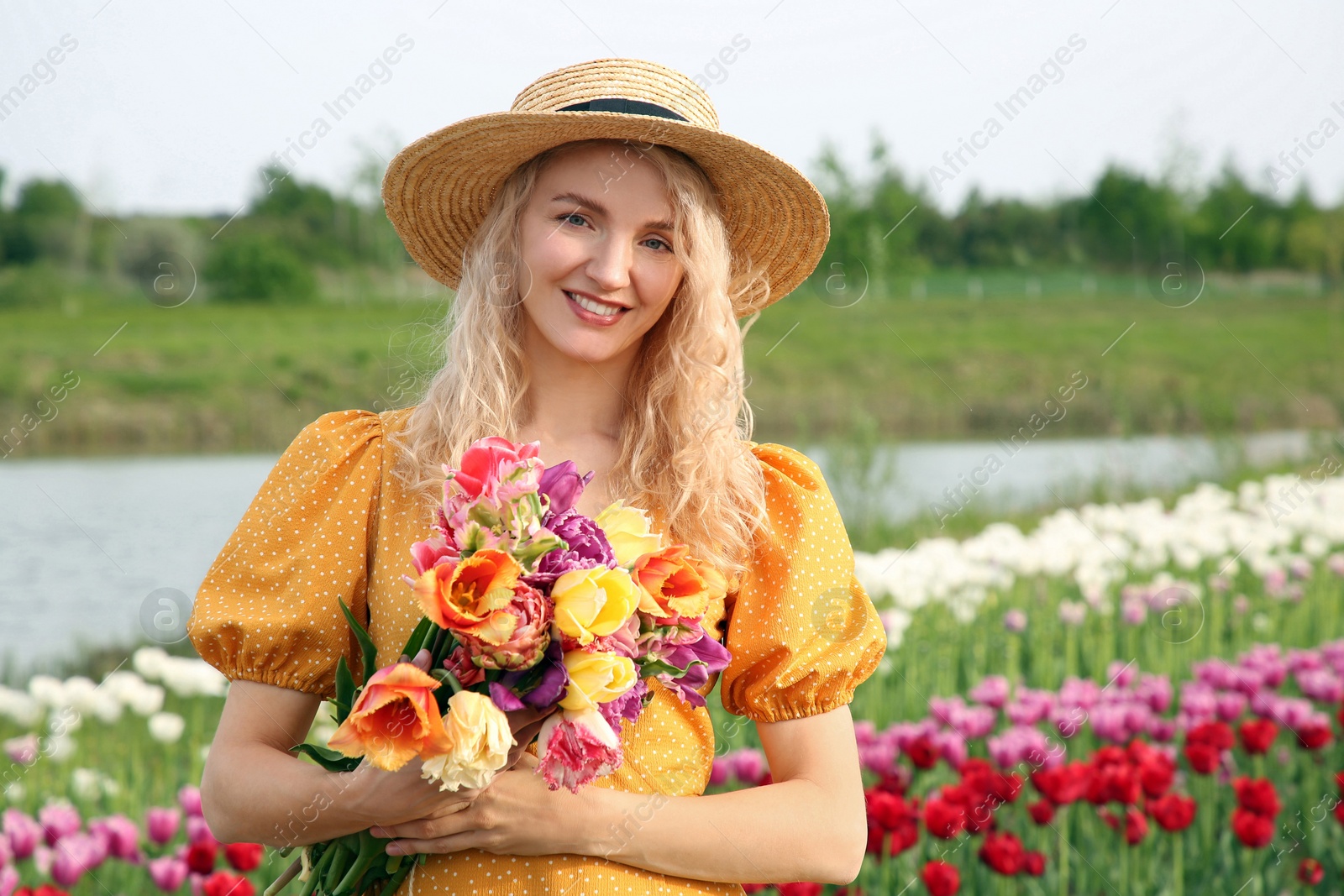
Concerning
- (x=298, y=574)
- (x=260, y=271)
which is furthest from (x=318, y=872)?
(x=260, y=271)

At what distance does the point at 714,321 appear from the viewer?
1.82 metres

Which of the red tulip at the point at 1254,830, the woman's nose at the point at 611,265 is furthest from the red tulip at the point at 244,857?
the red tulip at the point at 1254,830

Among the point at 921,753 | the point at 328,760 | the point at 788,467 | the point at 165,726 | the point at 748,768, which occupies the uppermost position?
the point at 788,467

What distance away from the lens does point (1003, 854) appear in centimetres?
234

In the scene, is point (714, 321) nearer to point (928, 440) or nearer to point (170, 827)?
point (170, 827)

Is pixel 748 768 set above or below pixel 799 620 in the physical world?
below

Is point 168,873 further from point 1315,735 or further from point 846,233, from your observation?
point 846,233

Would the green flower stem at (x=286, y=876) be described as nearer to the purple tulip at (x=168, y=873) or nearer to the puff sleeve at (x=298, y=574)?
the puff sleeve at (x=298, y=574)

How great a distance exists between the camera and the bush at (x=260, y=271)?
17625 millimetres

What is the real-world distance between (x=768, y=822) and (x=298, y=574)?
740 millimetres

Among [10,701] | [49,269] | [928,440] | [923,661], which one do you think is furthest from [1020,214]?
[10,701]

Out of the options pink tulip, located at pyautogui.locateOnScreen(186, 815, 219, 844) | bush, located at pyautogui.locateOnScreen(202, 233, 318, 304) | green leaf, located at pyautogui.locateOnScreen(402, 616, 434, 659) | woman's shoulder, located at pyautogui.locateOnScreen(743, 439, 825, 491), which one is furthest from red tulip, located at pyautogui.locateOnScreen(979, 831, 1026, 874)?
bush, located at pyautogui.locateOnScreen(202, 233, 318, 304)

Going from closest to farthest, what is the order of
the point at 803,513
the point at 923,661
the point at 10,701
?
the point at 803,513, the point at 10,701, the point at 923,661

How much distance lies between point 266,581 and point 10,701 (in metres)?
2.45
